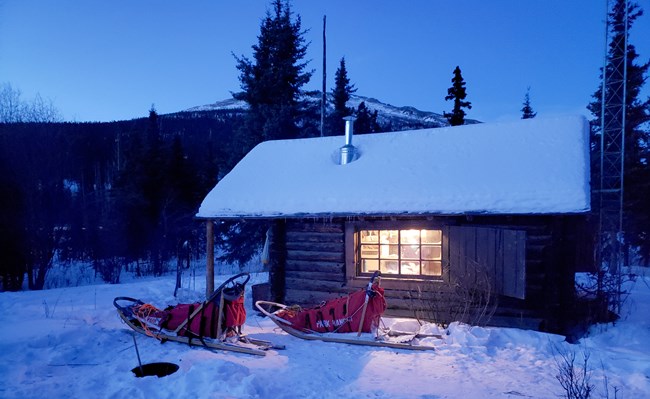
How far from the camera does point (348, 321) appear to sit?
7.82 metres

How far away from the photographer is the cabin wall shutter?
7.97 m

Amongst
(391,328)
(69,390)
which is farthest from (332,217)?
(69,390)

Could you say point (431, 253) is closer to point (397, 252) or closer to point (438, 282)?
point (397, 252)

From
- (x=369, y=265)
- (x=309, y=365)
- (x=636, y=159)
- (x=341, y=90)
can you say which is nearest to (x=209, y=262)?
(x=369, y=265)

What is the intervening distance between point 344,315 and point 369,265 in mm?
3091

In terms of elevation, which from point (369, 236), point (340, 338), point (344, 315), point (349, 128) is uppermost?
point (349, 128)

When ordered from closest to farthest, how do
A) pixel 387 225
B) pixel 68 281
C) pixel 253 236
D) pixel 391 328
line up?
pixel 391 328 < pixel 387 225 < pixel 68 281 < pixel 253 236

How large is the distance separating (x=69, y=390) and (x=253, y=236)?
52.0 ft

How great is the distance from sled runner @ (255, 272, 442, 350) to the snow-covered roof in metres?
2.11

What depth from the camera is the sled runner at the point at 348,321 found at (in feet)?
24.9

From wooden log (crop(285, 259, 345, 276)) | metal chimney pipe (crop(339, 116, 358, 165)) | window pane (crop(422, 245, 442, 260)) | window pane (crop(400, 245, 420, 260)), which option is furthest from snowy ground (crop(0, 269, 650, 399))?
metal chimney pipe (crop(339, 116, 358, 165))

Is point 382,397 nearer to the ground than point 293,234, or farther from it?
nearer to the ground

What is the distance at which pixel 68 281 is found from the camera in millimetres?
19594

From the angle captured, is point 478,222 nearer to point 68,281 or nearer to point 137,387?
point 137,387
